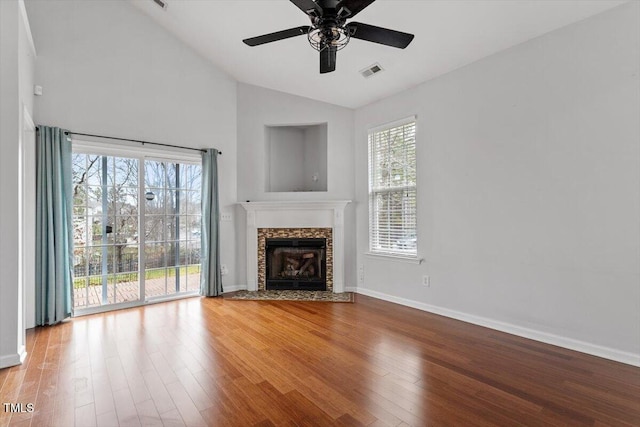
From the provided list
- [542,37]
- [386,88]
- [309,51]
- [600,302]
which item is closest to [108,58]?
[309,51]

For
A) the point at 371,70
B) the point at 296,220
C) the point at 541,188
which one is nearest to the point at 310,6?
the point at 371,70

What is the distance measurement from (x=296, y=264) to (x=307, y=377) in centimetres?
283

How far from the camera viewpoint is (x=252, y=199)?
5133 mm

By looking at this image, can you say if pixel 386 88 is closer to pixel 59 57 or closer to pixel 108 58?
pixel 108 58

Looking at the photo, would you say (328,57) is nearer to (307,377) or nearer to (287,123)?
(307,377)

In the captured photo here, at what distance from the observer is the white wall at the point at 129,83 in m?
3.60

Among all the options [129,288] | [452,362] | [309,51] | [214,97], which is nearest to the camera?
[452,362]

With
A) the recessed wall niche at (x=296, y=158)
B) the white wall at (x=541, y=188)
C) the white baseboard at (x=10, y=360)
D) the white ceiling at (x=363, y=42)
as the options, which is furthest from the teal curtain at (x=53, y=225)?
the white wall at (x=541, y=188)

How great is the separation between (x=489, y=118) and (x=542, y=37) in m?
0.82

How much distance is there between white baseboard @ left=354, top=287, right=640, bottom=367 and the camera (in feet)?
8.46

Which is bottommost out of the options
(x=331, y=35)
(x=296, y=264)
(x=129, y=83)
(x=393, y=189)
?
(x=296, y=264)

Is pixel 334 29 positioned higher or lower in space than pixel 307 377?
higher

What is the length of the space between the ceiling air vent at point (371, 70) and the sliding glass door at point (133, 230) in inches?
111

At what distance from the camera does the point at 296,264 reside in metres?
5.12
